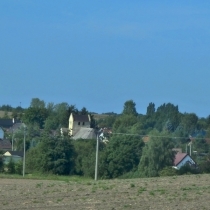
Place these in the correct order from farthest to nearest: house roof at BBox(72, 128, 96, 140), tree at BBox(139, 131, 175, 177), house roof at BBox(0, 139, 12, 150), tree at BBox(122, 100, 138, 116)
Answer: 1. tree at BBox(122, 100, 138, 116)
2. house roof at BBox(72, 128, 96, 140)
3. house roof at BBox(0, 139, 12, 150)
4. tree at BBox(139, 131, 175, 177)

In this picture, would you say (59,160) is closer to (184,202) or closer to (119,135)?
(119,135)

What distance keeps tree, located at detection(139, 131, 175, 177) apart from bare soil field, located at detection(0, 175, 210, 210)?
28971 millimetres

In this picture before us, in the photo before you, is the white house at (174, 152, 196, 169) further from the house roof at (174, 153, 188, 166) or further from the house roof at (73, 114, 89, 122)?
the house roof at (73, 114, 89, 122)

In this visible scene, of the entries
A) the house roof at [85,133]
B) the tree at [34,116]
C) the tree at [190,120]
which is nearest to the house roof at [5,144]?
the house roof at [85,133]

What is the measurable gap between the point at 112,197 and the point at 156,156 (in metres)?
35.4

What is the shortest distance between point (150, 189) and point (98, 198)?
12.7ft

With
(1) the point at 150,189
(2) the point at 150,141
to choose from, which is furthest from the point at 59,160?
(1) the point at 150,189

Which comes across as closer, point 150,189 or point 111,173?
point 150,189

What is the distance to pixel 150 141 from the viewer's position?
5678 cm

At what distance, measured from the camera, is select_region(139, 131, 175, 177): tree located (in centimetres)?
5480

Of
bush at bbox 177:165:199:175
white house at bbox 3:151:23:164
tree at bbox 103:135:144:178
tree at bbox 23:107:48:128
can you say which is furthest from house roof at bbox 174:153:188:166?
tree at bbox 23:107:48:128

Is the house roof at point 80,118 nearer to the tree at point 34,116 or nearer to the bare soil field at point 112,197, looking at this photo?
the tree at point 34,116

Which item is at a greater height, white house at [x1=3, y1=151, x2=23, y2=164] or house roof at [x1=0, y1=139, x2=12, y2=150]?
house roof at [x1=0, y1=139, x2=12, y2=150]

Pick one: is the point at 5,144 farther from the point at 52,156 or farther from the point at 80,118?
the point at 80,118
